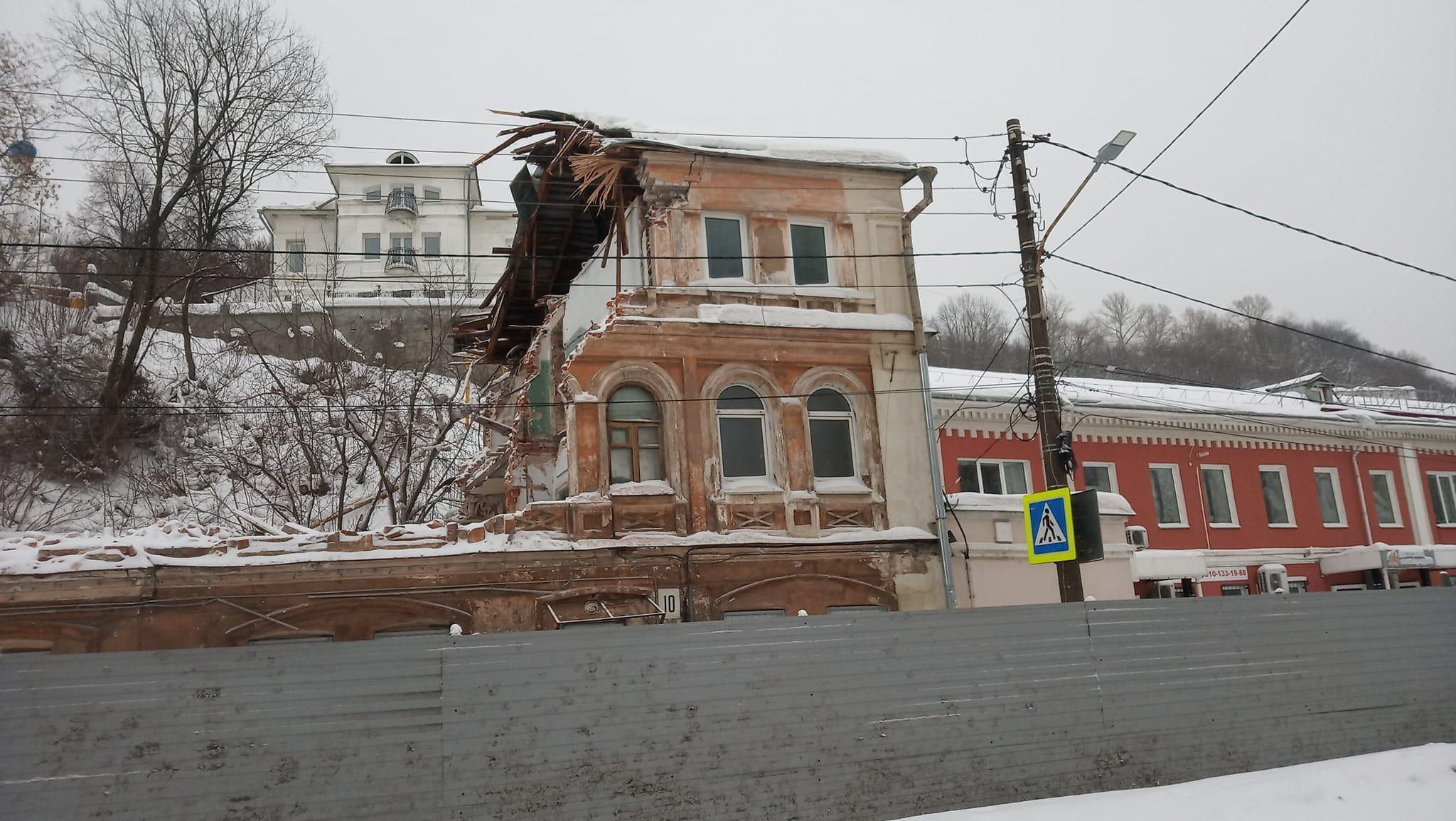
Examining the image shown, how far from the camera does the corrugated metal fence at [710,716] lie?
875cm

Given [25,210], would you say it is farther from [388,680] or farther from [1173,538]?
[1173,538]

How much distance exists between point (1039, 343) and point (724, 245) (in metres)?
6.66

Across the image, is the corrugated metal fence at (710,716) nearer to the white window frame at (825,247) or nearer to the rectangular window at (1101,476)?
the white window frame at (825,247)

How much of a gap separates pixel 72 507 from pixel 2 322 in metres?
8.43

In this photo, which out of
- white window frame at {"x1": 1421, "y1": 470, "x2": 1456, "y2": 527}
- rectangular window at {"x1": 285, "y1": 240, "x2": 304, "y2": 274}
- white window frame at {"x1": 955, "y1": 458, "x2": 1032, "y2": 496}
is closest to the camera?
white window frame at {"x1": 955, "y1": 458, "x2": 1032, "y2": 496}

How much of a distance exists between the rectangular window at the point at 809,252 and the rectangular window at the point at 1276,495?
57.5ft

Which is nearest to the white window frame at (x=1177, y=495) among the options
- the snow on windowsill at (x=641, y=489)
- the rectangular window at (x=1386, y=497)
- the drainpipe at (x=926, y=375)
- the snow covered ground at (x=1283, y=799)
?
the rectangular window at (x=1386, y=497)

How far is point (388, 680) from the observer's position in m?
9.35

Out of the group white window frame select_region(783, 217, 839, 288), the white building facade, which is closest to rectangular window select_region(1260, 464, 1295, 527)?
white window frame select_region(783, 217, 839, 288)

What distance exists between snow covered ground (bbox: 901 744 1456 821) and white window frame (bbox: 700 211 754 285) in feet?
33.9

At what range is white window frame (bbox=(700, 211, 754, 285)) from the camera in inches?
727

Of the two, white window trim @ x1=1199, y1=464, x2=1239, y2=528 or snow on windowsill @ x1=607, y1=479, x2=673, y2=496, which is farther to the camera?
white window trim @ x1=1199, y1=464, x2=1239, y2=528

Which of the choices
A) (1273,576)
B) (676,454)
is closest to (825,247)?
(676,454)

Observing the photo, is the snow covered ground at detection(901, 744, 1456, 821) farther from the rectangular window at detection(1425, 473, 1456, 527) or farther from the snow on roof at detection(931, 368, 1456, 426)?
the rectangular window at detection(1425, 473, 1456, 527)
